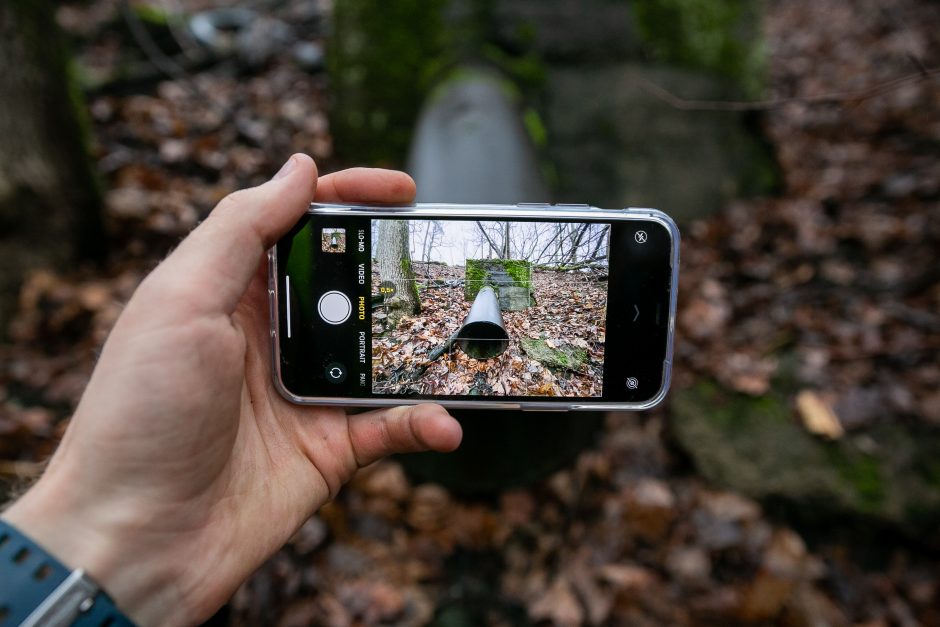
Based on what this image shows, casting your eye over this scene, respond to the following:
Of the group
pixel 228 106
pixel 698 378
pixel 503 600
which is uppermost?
pixel 228 106

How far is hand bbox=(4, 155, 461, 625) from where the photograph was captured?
4.01ft

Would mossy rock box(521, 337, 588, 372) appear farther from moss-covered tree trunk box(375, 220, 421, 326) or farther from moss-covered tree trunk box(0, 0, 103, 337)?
moss-covered tree trunk box(0, 0, 103, 337)

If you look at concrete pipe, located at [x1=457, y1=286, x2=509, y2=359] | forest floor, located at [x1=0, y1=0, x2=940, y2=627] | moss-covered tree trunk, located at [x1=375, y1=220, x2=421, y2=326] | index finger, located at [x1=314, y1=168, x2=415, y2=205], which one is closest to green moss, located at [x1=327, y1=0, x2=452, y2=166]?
forest floor, located at [x1=0, y1=0, x2=940, y2=627]

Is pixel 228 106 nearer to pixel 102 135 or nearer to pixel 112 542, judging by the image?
pixel 102 135

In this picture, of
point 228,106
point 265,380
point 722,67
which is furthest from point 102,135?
point 722,67

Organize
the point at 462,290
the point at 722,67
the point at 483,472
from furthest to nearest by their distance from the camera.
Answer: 1. the point at 722,67
2. the point at 483,472
3. the point at 462,290

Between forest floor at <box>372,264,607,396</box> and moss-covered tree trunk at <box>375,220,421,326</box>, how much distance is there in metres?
0.04

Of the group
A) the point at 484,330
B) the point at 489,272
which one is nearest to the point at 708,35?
the point at 489,272

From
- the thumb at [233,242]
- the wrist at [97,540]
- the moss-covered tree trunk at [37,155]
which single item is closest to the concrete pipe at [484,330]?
the thumb at [233,242]

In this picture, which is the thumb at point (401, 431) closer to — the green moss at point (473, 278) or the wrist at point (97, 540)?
the green moss at point (473, 278)

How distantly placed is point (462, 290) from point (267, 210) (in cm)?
62

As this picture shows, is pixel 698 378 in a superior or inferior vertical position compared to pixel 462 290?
inferior

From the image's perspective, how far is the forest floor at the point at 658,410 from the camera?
2.36 meters

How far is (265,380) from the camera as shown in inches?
66.9
